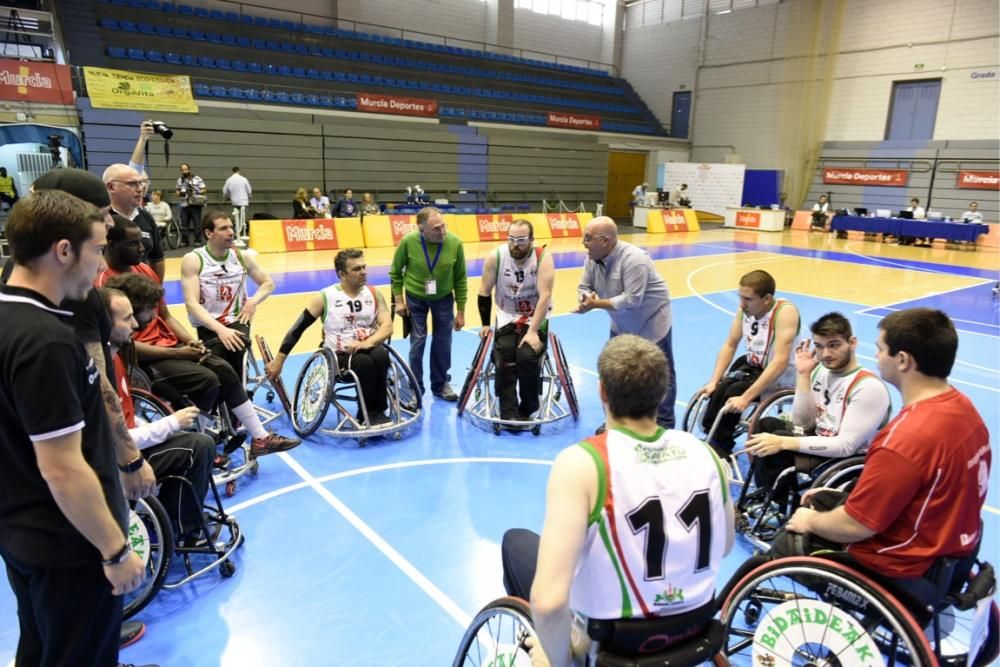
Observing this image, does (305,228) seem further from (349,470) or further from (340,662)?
(340,662)

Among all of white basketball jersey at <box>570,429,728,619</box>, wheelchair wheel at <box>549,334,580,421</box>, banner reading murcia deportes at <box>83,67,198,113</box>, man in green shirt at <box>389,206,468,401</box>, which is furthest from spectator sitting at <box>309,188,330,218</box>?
white basketball jersey at <box>570,429,728,619</box>

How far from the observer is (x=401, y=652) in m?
2.65

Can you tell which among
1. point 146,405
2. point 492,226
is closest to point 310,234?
point 492,226

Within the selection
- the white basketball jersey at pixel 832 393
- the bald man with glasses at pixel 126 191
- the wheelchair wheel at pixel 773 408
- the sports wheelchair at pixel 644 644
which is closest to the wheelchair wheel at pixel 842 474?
the white basketball jersey at pixel 832 393

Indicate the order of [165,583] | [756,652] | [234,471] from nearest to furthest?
[756,652]
[165,583]
[234,471]

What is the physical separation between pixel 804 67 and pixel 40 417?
Answer: 88.6 ft

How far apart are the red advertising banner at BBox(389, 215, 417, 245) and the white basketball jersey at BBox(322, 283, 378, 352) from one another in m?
10.8

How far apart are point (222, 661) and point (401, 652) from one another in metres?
0.72

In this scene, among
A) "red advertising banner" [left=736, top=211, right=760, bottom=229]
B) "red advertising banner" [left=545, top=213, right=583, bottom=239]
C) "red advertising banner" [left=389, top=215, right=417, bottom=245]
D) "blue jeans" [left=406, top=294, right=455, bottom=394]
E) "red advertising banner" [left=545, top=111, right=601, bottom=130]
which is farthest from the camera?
"red advertising banner" [left=545, top=111, right=601, bottom=130]

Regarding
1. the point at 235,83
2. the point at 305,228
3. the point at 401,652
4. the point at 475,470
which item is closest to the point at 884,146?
the point at 305,228

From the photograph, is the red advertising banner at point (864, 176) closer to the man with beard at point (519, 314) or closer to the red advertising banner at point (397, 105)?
the red advertising banner at point (397, 105)

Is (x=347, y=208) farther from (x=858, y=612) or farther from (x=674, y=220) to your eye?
(x=858, y=612)

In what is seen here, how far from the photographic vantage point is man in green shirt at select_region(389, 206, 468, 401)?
542 centimetres

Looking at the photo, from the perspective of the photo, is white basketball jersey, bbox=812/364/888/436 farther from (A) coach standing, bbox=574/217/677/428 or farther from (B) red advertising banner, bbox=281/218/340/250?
(B) red advertising banner, bbox=281/218/340/250
